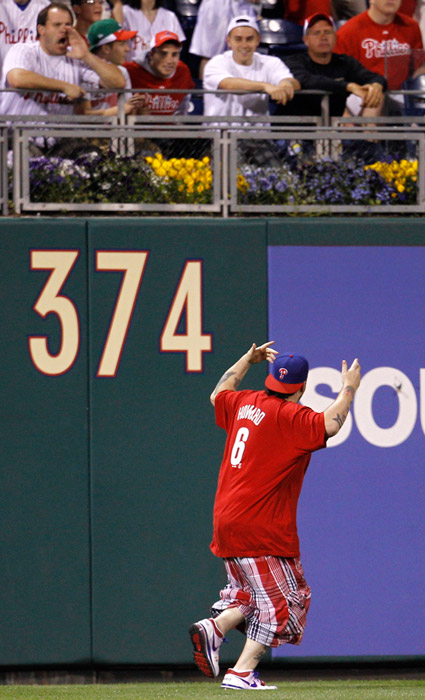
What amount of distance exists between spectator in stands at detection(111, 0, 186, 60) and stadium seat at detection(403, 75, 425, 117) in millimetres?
2266

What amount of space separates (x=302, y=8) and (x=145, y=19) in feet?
5.69

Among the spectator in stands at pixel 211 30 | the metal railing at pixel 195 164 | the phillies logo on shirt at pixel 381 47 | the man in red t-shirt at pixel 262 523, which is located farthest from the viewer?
the spectator in stands at pixel 211 30

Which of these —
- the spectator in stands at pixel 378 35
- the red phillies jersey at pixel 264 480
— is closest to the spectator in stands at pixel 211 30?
the spectator in stands at pixel 378 35

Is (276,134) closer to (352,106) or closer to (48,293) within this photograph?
(352,106)

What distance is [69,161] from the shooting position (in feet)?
25.1

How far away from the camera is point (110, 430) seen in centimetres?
740

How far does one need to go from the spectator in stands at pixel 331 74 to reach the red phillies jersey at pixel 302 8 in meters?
1.52

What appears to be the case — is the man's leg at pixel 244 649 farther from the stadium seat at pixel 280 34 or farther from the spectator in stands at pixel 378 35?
the stadium seat at pixel 280 34

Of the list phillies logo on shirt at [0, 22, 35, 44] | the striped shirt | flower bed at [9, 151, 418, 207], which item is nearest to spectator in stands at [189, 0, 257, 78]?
phillies logo on shirt at [0, 22, 35, 44]

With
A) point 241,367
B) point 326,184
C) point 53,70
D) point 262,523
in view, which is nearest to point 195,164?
point 326,184

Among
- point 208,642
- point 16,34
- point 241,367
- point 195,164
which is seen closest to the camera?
point 208,642

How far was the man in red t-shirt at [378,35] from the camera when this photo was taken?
9375 mm

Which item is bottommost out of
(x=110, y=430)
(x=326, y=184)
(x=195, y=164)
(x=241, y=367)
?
(x=110, y=430)

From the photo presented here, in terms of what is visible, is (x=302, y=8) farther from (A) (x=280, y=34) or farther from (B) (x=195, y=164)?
(B) (x=195, y=164)
